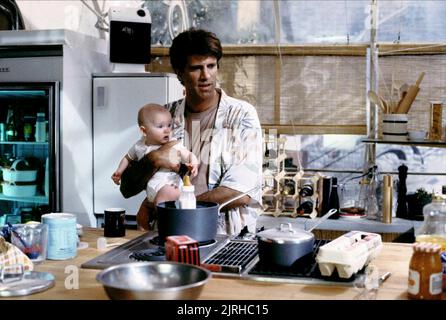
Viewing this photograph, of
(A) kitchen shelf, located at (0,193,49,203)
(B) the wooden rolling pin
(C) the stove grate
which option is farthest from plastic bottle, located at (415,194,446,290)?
(A) kitchen shelf, located at (0,193,49,203)

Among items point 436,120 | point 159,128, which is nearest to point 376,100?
point 436,120

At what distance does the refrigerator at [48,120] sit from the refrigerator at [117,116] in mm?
54

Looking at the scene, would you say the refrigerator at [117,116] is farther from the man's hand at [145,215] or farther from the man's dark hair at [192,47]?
the man's dark hair at [192,47]

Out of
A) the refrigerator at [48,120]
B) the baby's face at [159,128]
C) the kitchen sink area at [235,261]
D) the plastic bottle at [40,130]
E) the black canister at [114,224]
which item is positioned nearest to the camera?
the kitchen sink area at [235,261]

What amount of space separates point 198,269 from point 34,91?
2664 mm

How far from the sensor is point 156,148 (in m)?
3.27

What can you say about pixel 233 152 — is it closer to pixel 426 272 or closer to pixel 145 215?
pixel 145 215

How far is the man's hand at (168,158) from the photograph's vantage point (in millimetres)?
3221

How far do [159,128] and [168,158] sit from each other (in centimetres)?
19

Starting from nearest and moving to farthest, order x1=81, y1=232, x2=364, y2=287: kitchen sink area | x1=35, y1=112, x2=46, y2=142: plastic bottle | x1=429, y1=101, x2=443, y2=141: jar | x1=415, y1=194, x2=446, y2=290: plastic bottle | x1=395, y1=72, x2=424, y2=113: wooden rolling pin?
1. x1=81, y1=232, x2=364, y2=287: kitchen sink area
2. x1=415, y1=194, x2=446, y2=290: plastic bottle
3. x1=429, y1=101, x2=443, y2=141: jar
4. x1=395, y1=72, x2=424, y2=113: wooden rolling pin
5. x1=35, y1=112, x2=46, y2=142: plastic bottle

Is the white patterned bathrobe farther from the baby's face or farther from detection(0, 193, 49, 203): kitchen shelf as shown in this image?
detection(0, 193, 49, 203): kitchen shelf

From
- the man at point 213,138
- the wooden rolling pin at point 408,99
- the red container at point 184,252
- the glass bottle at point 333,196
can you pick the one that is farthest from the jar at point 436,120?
the red container at point 184,252

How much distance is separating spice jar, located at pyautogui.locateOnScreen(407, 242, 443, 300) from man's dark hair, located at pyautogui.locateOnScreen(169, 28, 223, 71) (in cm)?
204

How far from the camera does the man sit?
3.14m
